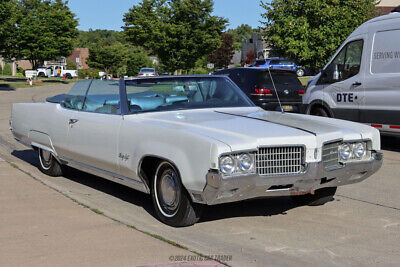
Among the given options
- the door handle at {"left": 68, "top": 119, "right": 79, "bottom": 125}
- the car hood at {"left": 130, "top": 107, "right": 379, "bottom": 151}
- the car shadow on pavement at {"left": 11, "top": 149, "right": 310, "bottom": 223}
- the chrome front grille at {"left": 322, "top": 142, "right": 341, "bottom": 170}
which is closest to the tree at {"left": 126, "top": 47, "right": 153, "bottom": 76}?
the car shadow on pavement at {"left": 11, "top": 149, "right": 310, "bottom": 223}

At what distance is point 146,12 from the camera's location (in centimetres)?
5784

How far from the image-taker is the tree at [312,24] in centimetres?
2331

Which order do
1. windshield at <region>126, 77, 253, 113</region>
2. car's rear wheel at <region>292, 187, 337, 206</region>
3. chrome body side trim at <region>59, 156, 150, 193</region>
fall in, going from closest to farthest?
chrome body side trim at <region>59, 156, 150, 193</region> < car's rear wheel at <region>292, 187, 337, 206</region> < windshield at <region>126, 77, 253, 113</region>

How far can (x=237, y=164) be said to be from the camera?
4664 millimetres

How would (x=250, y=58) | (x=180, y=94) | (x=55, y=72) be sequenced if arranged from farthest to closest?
1. (x=250, y=58)
2. (x=55, y=72)
3. (x=180, y=94)

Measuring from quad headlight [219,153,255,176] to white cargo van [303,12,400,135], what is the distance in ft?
19.6

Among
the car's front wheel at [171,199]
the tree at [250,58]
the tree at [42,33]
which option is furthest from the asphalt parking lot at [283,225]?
the tree at [250,58]

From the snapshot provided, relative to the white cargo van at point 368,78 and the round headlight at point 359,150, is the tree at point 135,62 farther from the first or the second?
the round headlight at point 359,150

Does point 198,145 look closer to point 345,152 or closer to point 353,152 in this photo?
point 345,152

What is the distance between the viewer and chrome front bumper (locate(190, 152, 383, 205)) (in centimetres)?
459

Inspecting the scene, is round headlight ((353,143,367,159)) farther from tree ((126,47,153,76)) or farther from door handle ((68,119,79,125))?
tree ((126,47,153,76))

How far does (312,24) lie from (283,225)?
65.6 feet

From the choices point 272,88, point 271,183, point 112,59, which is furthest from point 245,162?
point 112,59

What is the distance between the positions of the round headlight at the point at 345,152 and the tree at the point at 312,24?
18444 mm
